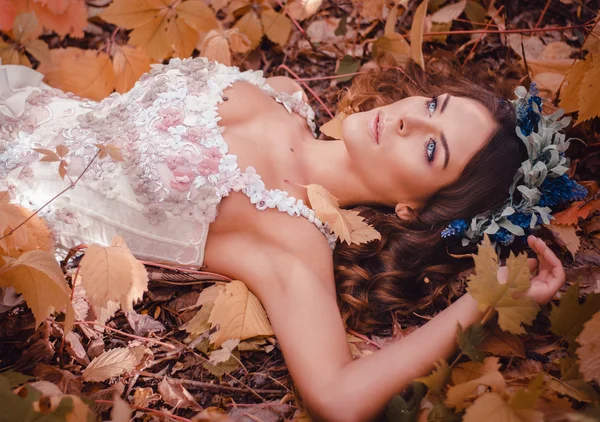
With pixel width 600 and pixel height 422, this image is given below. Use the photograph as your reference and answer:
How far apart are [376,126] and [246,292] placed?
0.95 metres

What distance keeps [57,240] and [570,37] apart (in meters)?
3.33

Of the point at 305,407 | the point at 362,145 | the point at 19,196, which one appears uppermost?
the point at 362,145

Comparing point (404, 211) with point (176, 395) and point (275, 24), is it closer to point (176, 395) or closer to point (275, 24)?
point (176, 395)

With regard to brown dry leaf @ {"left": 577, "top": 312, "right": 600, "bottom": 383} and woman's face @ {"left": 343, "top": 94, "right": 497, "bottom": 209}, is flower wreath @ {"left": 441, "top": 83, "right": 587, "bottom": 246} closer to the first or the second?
woman's face @ {"left": 343, "top": 94, "right": 497, "bottom": 209}

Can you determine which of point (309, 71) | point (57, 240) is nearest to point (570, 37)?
point (309, 71)

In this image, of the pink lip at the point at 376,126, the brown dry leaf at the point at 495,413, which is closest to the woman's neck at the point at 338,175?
the pink lip at the point at 376,126

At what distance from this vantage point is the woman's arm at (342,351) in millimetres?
1804

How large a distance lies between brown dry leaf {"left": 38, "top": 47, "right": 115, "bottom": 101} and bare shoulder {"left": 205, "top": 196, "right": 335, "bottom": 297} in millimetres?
1375

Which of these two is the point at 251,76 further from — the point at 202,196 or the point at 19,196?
the point at 19,196

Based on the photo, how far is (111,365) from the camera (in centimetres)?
209

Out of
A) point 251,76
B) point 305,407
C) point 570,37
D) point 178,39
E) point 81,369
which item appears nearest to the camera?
point 305,407

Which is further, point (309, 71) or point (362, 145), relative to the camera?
point (309, 71)

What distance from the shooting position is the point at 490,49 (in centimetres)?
341

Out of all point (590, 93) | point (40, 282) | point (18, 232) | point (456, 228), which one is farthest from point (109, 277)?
point (590, 93)
